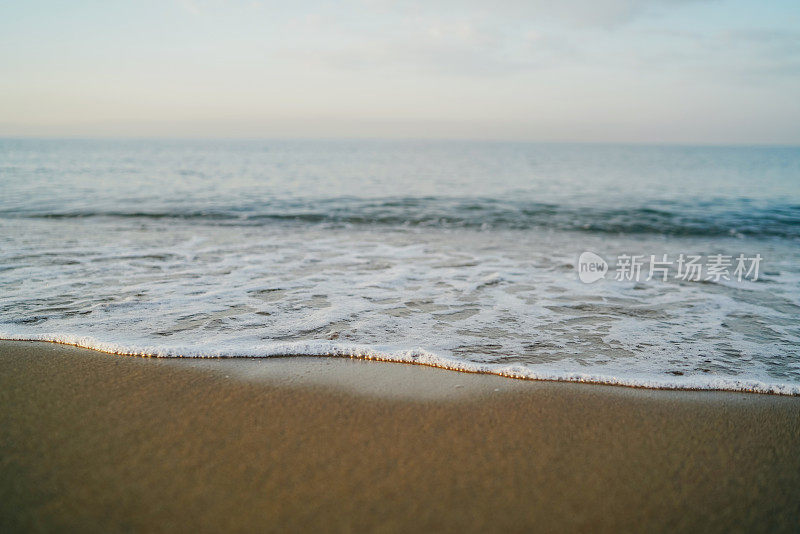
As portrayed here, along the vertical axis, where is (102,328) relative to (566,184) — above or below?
below

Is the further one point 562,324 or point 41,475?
point 562,324

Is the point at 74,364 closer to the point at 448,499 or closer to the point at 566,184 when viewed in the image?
the point at 448,499

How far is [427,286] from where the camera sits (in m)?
5.92

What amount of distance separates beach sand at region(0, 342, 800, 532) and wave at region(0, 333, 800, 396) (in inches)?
3.8

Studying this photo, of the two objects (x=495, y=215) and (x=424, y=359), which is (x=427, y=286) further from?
A: (x=495, y=215)

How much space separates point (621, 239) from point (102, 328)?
9.49 meters

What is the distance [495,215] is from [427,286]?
716cm

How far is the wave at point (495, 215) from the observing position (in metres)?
11.3

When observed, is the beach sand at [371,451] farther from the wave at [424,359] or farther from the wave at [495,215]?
the wave at [495,215]

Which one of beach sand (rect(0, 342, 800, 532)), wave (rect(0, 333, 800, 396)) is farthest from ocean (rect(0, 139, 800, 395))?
beach sand (rect(0, 342, 800, 532))

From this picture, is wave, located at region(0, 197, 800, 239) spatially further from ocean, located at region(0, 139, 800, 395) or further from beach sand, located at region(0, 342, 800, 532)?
beach sand, located at region(0, 342, 800, 532)

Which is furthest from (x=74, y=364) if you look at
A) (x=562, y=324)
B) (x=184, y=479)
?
(x=562, y=324)

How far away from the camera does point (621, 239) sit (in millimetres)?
10344

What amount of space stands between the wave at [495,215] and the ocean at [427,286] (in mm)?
102
